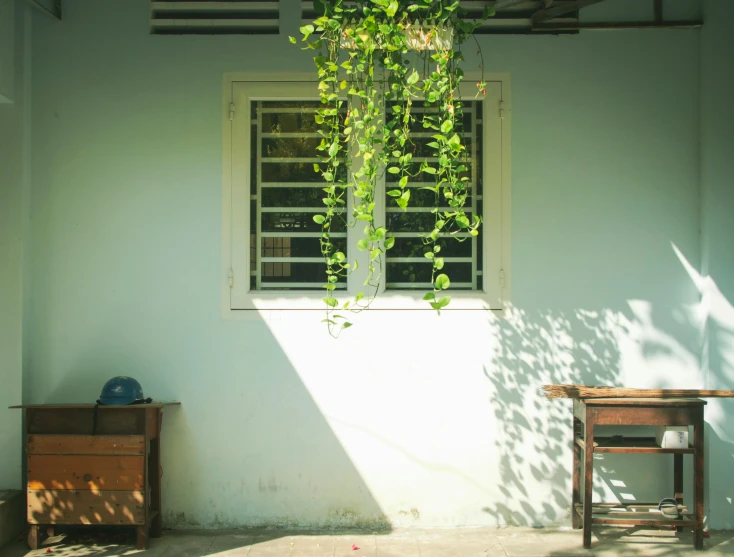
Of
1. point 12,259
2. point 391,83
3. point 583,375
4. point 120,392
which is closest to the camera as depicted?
point 391,83

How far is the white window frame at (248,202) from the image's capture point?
5195mm

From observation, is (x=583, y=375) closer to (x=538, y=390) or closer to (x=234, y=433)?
(x=538, y=390)

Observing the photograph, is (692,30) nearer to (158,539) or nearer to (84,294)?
(84,294)

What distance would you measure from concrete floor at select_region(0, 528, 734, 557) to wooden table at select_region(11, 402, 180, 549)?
0.19 metres

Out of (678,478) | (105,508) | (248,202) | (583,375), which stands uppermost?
(248,202)

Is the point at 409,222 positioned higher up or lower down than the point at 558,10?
lower down

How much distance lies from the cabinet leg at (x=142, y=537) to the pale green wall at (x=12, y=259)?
3.27 feet

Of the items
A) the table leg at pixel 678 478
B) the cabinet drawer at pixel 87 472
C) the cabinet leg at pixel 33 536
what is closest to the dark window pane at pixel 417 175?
the table leg at pixel 678 478

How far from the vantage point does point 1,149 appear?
510 cm

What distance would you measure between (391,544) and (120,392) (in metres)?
2.03

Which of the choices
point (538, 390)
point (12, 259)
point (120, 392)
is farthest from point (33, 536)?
point (538, 390)

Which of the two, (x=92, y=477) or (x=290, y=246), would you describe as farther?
(x=290, y=246)

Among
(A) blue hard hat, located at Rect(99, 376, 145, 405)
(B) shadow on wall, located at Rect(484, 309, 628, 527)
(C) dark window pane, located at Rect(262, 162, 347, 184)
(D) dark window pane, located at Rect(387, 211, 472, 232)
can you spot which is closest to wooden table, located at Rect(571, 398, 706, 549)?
(B) shadow on wall, located at Rect(484, 309, 628, 527)

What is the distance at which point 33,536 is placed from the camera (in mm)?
4746
